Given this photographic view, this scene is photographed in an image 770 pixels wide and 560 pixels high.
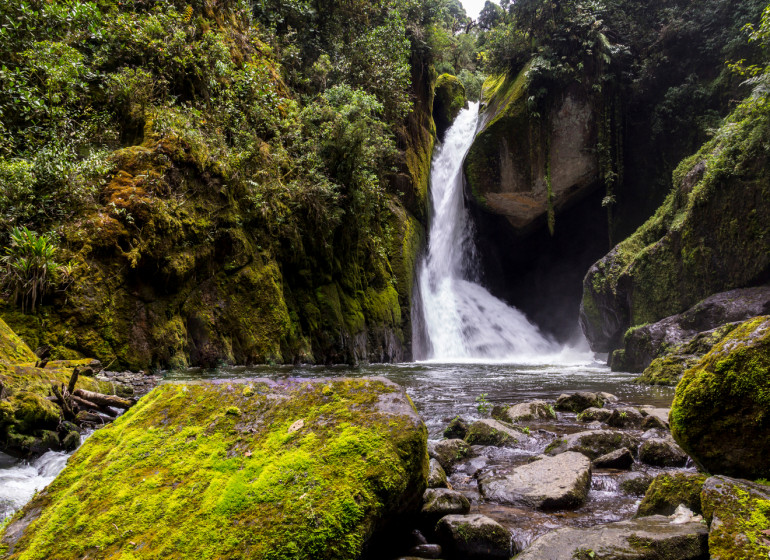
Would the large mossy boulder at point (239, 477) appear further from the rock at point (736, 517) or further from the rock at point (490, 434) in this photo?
the rock at point (490, 434)

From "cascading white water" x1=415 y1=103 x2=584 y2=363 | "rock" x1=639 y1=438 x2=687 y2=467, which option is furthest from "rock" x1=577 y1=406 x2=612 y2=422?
"cascading white water" x1=415 y1=103 x2=584 y2=363

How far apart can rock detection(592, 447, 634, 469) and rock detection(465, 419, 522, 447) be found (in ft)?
2.95

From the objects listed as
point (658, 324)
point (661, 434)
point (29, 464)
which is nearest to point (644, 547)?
point (661, 434)

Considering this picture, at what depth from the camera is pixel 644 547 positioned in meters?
1.94

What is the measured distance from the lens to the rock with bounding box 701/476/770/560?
5.53ft

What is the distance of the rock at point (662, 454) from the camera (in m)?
3.62

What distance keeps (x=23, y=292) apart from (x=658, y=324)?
1263 centimetres

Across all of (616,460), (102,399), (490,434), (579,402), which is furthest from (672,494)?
(102,399)

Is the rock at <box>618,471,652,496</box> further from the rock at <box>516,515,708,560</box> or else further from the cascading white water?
the cascading white water

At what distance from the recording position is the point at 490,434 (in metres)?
4.43

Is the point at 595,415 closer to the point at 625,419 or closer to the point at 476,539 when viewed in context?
the point at 625,419

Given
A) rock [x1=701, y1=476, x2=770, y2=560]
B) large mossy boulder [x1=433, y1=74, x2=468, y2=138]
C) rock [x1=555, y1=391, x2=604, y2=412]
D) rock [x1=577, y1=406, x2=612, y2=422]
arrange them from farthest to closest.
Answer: large mossy boulder [x1=433, y1=74, x2=468, y2=138]
rock [x1=555, y1=391, x2=604, y2=412]
rock [x1=577, y1=406, x2=612, y2=422]
rock [x1=701, y1=476, x2=770, y2=560]

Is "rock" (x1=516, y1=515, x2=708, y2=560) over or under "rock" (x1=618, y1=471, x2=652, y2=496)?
over

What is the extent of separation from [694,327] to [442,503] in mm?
9927
